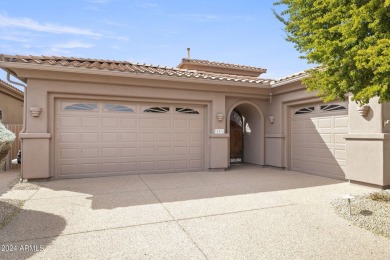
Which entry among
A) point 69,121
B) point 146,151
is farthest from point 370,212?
point 69,121

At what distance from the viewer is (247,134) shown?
11.9 m

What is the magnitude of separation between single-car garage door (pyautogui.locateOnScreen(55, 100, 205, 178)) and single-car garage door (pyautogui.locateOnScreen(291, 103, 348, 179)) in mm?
3851

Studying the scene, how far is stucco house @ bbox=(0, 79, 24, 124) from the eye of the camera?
1245 centimetres

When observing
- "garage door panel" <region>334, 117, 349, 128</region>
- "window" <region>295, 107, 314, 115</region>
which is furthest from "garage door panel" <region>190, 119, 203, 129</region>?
"garage door panel" <region>334, 117, 349, 128</region>

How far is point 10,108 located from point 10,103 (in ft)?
0.92

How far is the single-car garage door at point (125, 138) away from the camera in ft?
26.6

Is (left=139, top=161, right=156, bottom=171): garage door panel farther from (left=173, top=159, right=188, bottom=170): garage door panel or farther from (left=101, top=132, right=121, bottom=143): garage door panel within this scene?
(left=101, top=132, right=121, bottom=143): garage door panel

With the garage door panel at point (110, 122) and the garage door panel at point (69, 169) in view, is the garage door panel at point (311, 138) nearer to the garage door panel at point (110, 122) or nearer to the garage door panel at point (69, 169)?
the garage door panel at point (110, 122)

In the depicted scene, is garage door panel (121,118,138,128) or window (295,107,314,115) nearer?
garage door panel (121,118,138,128)

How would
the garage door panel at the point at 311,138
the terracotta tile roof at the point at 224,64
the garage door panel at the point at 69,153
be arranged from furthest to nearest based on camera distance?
the terracotta tile roof at the point at 224,64
the garage door panel at the point at 311,138
the garage door panel at the point at 69,153

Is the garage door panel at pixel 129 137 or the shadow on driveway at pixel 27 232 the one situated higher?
the garage door panel at pixel 129 137

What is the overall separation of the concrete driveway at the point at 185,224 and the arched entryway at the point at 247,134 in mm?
4212

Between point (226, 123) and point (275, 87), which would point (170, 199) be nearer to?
point (226, 123)

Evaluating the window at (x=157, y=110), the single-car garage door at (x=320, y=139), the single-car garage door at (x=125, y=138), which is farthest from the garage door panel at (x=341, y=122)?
the window at (x=157, y=110)
